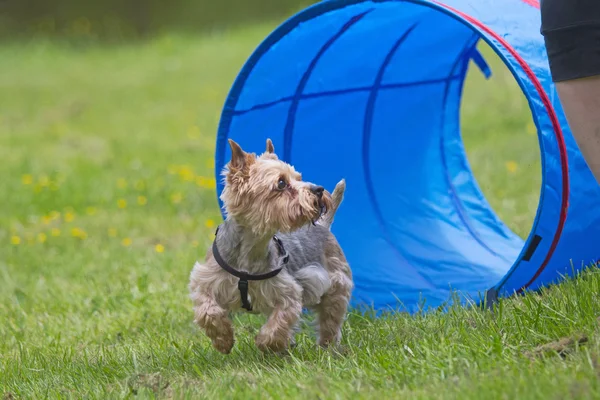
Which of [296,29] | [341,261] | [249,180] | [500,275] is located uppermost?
[296,29]

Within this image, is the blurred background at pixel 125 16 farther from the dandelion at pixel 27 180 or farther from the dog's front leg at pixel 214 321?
the dog's front leg at pixel 214 321

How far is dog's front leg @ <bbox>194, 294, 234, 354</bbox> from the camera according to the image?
4.36 m

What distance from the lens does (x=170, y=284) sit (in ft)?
21.1

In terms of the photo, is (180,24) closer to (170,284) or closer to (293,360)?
(170,284)

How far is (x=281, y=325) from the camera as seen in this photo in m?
A: 4.36

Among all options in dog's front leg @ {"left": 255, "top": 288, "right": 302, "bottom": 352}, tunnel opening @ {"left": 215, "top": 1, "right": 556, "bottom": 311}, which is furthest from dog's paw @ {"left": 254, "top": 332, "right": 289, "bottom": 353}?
tunnel opening @ {"left": 215, "top": 1, "right": 556, "bottom": 311}

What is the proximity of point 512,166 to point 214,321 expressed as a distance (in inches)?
241

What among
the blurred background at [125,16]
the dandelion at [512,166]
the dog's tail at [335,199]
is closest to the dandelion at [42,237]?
the dog's tail at [335,199]

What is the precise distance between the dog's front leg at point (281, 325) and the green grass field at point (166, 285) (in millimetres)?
79

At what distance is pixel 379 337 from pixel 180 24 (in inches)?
756

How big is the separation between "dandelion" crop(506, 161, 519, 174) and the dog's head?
5.68 meters

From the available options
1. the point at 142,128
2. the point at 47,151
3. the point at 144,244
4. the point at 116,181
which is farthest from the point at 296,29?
the point at 142,128

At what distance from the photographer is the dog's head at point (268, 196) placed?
14.0 ft

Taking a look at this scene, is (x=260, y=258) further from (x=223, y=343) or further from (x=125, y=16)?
(x=125, y=16)
